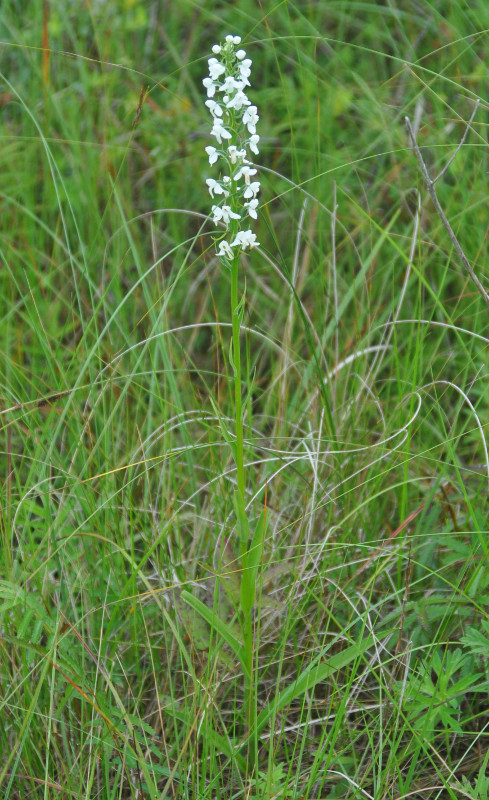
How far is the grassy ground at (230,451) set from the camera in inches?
74.2

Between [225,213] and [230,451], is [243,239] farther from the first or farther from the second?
[230,451]

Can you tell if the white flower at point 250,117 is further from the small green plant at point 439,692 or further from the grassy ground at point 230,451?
the small green plant at point 439,692

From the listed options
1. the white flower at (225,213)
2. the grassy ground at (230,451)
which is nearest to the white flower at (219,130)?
the white flower at (225,213)

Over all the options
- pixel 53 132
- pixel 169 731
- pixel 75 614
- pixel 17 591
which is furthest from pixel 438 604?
pixel 53 132

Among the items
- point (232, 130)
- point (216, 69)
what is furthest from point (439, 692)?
point (216, 69)

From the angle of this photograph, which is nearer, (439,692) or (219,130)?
(219,130)

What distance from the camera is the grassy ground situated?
1886 millimetres

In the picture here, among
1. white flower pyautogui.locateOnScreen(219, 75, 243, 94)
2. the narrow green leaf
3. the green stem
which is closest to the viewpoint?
white flower pyautogui.locateOnScreen(219, 75, 243, 94)

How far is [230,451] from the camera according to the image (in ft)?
8.20

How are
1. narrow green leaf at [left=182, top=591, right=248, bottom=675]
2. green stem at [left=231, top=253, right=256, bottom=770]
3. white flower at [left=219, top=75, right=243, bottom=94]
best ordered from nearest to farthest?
white flower at [left=219, top=75, right=243, bottom=94]
green stem at [left=231, top=253, right=256, bottom=770]
narrow green leaf at [left=182, top=591, right=248, bottom=675]

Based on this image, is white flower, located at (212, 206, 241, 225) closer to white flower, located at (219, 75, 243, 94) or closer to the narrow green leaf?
white flower, located at (219, 75, 243, 94)

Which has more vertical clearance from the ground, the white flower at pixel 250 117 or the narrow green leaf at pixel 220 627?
the white flower at pixel 250 117

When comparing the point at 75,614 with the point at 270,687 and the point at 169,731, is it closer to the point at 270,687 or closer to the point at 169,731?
the point at 169,731

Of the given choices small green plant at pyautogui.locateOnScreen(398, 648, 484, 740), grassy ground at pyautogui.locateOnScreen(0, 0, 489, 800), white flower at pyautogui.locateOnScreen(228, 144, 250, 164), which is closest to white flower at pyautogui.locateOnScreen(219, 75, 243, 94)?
white flower at pyautogui.locateOnScreen(228, 144, 250, 164)
